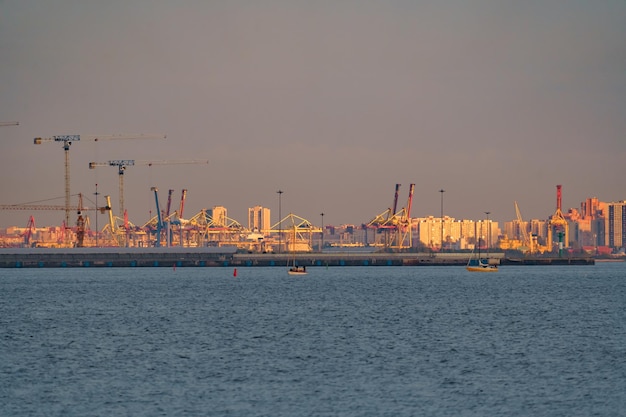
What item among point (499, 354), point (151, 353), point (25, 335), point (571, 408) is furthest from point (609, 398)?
point (25, 335)

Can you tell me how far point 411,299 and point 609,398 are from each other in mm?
57799

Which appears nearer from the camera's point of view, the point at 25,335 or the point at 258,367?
the point at 258,367

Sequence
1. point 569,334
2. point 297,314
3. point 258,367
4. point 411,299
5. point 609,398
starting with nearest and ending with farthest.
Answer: point 609,398
point 258,367
point 569,334
point 297,314
point 411,299

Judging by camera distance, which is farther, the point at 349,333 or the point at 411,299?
the point at 411,299

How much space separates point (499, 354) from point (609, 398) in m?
12.7

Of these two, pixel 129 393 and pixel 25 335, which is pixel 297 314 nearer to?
pixel 25 335

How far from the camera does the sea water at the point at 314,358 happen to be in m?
37.7

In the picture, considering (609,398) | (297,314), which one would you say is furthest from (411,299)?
(609,398)

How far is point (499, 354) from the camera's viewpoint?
2012 inches

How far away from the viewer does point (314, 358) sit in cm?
4959

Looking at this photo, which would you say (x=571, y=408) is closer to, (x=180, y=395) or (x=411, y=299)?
(x=180, y=395)

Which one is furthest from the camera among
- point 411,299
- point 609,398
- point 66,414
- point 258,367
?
point 411,299

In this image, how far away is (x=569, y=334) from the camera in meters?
61.3

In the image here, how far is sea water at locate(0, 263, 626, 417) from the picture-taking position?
124 ft
